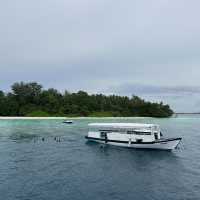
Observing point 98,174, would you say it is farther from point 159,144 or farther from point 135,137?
point 135,137

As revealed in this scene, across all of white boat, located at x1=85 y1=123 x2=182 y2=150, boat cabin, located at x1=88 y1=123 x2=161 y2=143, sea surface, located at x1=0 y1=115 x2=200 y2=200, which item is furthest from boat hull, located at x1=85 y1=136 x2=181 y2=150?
sea surface, located at x1=0 y1=115 x2=200 y2=200

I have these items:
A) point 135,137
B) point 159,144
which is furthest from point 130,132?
point 159,144

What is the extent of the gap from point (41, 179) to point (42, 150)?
23858 millimetres

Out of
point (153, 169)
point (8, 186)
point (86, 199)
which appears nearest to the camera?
point (86, 199)

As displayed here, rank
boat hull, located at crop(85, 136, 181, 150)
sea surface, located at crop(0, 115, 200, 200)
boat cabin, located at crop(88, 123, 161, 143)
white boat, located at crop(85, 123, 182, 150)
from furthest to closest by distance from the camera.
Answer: boat cabin, located at crop(88, 123, 161, 143), white boat, located at crop(85, 123, 182, 150), boat hull, located at crop(85, 136, 181, 150), sea surface, located at crop(0, 115, 200, 200)

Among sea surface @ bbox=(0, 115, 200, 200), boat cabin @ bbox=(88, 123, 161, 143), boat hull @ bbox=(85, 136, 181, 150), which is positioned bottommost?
sea surface @ bbox=(0, 115, 200, 200)

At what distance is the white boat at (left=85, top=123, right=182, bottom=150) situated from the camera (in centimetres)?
5922

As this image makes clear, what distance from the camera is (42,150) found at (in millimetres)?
59156

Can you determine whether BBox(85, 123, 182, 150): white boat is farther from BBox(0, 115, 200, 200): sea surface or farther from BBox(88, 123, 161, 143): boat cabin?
BBox(0, 115, 200, 200): sea surface

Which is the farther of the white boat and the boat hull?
the white boat

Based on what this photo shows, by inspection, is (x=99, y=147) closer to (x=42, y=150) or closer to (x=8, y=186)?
(x=42, y=150)

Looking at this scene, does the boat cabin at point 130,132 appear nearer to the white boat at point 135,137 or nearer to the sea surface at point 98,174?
the white boat at point 135,137

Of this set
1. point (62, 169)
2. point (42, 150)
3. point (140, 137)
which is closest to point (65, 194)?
point (62, 169)

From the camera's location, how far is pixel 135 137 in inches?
2477
